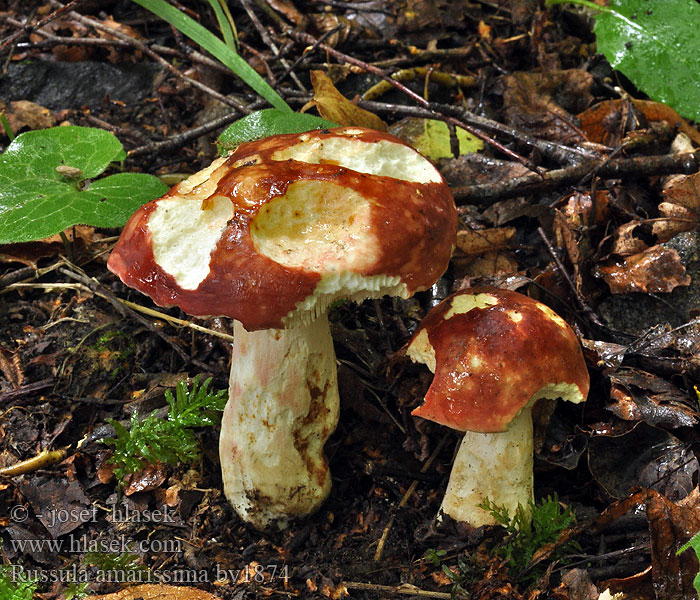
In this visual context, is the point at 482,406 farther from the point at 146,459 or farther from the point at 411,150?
the point at 146,459

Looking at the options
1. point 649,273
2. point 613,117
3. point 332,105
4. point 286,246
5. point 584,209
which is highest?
point 286,246

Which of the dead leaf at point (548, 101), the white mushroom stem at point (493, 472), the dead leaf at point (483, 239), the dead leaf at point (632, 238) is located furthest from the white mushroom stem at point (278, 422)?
the dead leaf at point (548, 101)

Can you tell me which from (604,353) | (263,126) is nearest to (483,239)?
(604,353)

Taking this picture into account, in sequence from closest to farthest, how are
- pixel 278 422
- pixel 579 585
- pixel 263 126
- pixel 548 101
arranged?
pixel 579 585, pixel 278 422, pixel 263 126, pixel 548 101

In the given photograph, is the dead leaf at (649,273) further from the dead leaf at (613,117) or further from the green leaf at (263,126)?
the green leaf at (263,126)

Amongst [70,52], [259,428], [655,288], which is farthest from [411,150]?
[70,52]

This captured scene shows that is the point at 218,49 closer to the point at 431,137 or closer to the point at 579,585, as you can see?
the point at 431,137
